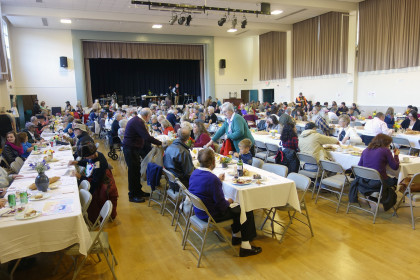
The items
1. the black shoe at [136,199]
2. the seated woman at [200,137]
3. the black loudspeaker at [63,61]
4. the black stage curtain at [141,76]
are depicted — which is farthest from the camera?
the black stage curtain at [141,76]

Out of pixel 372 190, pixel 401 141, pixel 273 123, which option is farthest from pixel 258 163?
pixel 401 141

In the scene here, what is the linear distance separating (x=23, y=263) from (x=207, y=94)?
19.6 meters

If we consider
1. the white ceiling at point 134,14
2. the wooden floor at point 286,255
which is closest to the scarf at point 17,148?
the wooden floor at point 286,255

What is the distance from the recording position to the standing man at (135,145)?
5840mm

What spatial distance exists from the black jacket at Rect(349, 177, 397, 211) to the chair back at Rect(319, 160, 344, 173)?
0.28 metres

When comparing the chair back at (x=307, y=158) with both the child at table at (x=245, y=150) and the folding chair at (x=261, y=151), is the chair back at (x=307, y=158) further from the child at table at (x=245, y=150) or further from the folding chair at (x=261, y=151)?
the folding chair at (x=261, y=151)

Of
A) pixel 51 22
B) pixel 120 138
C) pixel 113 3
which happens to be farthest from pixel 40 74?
pixel 120 138

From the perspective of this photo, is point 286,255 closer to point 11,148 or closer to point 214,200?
point 214,200

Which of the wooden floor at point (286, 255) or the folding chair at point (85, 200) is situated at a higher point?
the folding chair at point (85, 200)

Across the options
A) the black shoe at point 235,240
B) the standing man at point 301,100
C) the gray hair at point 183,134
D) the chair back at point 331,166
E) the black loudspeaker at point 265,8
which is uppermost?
the black loudspeaker at point 265,8

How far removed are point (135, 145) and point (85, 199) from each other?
2253 millimetres

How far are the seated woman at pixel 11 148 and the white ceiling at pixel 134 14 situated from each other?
27.9 feet

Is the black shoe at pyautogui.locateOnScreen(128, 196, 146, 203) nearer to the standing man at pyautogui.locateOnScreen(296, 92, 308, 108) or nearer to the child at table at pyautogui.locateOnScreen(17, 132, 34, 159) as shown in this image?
the child at table at pyautogui.locateOnScreen(17, 132, 34, 159)

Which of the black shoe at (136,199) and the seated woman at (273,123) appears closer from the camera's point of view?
the black shoe at (136,199)
